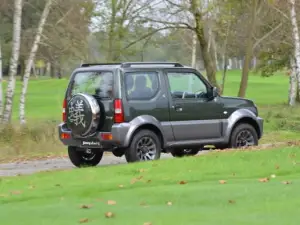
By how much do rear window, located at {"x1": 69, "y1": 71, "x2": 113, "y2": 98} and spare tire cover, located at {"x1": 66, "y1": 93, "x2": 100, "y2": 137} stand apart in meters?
0.30

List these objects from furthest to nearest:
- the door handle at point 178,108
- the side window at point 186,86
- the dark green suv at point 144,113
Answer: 1. the side window at point 186,86
2. the door handle at point 178,108
3. the dark green suv at point 144,113

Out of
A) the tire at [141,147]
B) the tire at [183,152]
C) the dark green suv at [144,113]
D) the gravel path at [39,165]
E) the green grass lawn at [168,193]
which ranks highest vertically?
the dark green suv at [144,113]

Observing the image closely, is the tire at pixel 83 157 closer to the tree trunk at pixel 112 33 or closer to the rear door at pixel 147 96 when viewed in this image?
the rear door at pixel 147 96

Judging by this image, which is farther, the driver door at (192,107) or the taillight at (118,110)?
the driver door at (192,107)

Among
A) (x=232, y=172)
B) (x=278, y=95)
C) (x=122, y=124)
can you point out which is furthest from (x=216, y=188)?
(x=278, y=95)

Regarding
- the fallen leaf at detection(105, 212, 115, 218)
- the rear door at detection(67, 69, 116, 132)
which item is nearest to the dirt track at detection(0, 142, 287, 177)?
the rear door at detection(67, 69, 116, 132)

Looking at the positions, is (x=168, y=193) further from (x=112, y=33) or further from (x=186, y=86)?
(x=112, y=33)

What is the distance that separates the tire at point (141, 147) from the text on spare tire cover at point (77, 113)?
3.39 feet

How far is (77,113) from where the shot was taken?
44.8ft

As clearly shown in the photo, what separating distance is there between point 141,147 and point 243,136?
2.77 metres

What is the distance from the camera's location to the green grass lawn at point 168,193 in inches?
325

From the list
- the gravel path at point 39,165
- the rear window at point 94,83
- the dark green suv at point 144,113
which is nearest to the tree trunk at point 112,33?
the gravel path at point 39,165

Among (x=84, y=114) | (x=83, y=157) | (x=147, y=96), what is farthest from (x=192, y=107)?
(x=83, y=157)

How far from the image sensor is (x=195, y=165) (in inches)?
500
